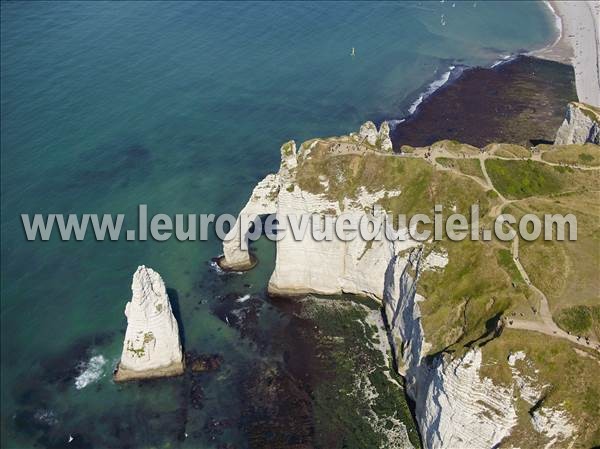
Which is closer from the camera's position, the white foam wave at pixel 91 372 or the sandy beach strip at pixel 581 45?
the white foam wave at pixel 91 372

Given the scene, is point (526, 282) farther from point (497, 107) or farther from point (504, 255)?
point (497, 107)

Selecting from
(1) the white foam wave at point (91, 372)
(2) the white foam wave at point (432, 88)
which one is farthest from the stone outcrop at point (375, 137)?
(1) the white foam wave at point (91, 372)

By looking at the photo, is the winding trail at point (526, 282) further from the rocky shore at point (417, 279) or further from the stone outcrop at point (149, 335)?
the stone outcrop at point (149, 335)

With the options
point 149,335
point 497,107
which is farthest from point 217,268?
point 497,107

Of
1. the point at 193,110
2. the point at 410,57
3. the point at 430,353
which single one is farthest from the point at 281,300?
the point at 410,57

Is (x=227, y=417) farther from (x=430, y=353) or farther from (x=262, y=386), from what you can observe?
(x=430, y=353)

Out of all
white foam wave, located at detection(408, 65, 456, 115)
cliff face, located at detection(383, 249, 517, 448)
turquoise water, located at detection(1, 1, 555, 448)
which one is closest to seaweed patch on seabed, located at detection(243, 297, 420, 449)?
cliff face, located at detection(383, 249, 517, 448)
